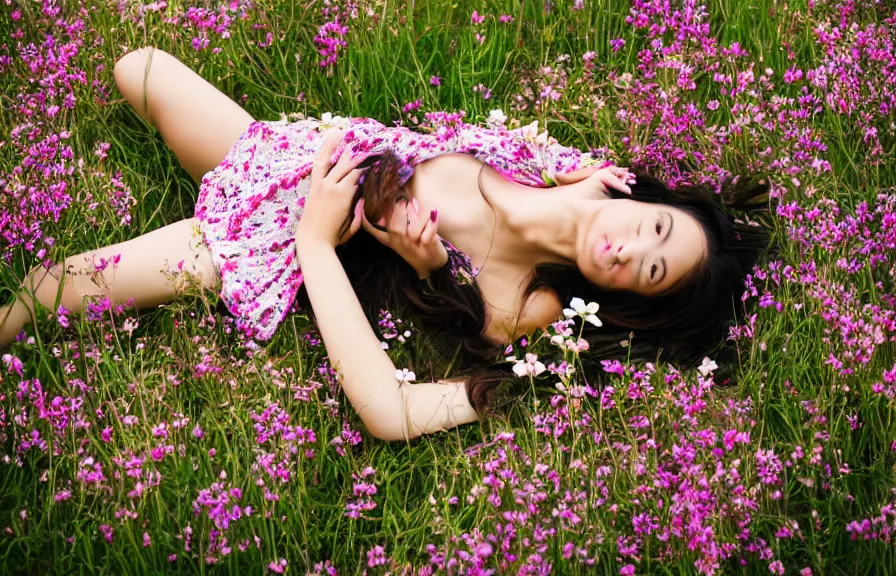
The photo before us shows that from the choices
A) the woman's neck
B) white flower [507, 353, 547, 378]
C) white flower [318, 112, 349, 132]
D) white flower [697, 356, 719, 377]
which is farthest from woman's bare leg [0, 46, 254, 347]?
white flower [697, 356, 719, 377]

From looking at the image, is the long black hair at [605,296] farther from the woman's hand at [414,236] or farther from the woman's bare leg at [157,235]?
the woman's bare leg at [157,235]

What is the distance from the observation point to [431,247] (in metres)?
3.79

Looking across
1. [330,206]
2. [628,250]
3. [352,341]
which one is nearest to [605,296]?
[628,250]

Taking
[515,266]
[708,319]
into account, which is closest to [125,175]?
[515,266]

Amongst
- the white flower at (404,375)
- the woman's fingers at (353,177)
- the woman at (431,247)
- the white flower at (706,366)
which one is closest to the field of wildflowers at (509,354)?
the white flower at (706,366)

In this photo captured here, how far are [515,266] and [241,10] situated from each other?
190cm

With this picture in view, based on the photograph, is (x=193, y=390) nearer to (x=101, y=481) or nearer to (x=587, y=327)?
(x=101, y=481)

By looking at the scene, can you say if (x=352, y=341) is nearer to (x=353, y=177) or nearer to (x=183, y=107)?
(x=353, y=177)

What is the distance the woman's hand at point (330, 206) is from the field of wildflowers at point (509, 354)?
0.38 metres

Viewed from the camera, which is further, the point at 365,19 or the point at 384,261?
the point at 365,19

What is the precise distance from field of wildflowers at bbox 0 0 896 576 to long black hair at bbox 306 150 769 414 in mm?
114

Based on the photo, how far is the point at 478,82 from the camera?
4.66 metres

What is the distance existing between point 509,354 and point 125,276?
1.54m

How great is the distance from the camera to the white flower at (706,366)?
11.7 feet
